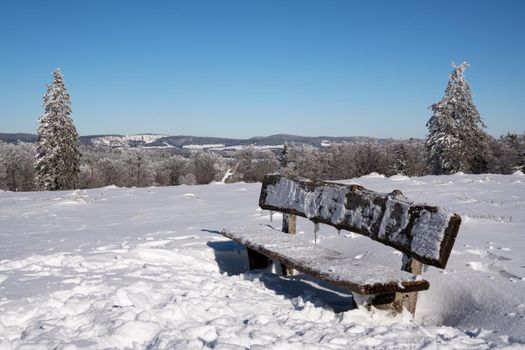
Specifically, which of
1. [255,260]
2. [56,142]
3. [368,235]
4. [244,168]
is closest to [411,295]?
[368,235]

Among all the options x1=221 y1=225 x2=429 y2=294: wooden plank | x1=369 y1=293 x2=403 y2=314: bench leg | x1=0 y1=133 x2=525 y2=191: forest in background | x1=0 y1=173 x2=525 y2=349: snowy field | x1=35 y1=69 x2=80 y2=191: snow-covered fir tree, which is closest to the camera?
x1=0 y1=173 x2=525 y2=349: snowy field

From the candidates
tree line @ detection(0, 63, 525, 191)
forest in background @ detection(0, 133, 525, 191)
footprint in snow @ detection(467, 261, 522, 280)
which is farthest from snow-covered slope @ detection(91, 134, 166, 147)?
footprint in snow @ detection(467, 261, 522, 280)

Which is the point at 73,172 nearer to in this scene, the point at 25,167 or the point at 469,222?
the point at 469,222

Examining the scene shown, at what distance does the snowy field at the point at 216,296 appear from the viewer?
2.99 metres

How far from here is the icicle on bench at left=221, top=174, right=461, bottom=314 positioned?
330 cm

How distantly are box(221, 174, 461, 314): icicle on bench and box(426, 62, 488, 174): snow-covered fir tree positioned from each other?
1105 inches

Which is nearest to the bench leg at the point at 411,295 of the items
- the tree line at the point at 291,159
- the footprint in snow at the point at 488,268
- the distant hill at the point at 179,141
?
the footprint in snow at the point at 488,268

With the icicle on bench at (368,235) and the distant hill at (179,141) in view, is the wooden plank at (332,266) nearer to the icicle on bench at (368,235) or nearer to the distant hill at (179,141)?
the icicle on bench at (368,235)

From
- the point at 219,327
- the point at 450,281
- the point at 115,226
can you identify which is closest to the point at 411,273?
the point at 450,281

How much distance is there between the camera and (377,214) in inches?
163

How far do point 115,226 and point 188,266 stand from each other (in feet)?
11.0

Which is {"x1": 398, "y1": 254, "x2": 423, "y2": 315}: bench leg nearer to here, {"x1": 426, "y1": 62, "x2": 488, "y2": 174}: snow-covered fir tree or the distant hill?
{"x1": 426, "y1": 62, "x2": 488, "y2": 174}: snow-covered fir tree

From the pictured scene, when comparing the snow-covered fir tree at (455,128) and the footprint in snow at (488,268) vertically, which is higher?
the snow-covered fir tree at (455,128)

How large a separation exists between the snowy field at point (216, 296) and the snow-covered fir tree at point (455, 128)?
2504 centimetres
